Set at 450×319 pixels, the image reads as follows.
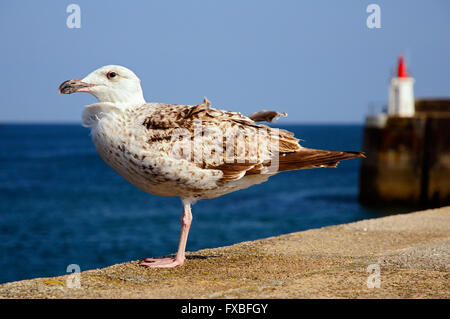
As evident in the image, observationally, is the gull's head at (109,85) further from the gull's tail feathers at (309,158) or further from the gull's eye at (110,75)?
the gull's tail feathers at (309,158)

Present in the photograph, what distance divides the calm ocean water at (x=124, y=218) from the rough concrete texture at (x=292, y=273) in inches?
737

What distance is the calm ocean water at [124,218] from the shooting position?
26.3 m

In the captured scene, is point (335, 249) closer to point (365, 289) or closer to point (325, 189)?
point (365, 289)

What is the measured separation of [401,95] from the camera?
119 ft

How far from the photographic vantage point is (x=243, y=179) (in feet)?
19.6

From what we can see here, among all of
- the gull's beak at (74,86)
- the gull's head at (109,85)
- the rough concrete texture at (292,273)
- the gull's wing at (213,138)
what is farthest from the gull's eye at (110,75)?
the rough concrete texture at (292,273)

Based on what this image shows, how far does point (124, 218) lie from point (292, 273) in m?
31.2

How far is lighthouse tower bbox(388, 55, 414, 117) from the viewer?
36219 millimetres

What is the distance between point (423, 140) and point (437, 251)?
27175 mm

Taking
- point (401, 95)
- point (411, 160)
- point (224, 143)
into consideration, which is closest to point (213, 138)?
point (224, 143)

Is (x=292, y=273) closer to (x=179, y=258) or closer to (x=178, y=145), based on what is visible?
(x=179, y=258)
